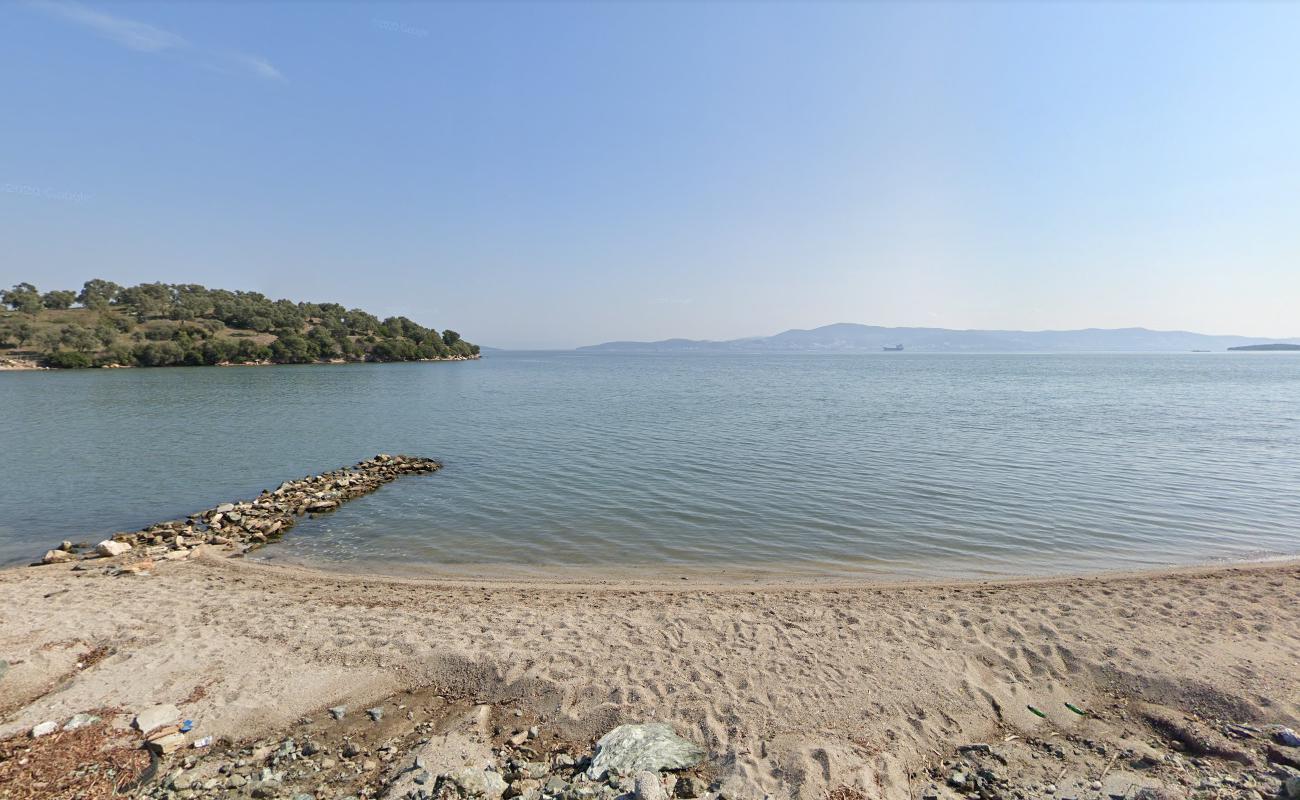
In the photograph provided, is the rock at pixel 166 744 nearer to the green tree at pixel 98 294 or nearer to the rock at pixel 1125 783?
the rock at pixel 1125 783

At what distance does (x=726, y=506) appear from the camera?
18859 millimetres

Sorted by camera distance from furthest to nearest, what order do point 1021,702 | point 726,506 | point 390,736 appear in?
point 726,506
point 1021,702
point 390,736

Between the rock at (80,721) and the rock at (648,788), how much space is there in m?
6.64

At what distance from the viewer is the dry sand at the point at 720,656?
6.91 metres

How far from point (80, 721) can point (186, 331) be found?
14802 centimetres

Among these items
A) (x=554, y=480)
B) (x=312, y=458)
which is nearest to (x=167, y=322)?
(x=312, y=458)

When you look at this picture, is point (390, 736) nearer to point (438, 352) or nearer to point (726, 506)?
point (726, 506)

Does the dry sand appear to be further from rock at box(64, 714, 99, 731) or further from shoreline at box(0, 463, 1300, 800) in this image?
rock at box(64, 714, 99, 731)

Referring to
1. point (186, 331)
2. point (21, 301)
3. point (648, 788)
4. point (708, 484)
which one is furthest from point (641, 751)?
point (21, 301)

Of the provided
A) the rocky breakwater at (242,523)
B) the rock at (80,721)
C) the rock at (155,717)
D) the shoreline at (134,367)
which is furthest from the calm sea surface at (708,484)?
the shoreline at (134,367)

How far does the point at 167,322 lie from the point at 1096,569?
16560 centimetres

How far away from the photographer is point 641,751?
6.25 metres

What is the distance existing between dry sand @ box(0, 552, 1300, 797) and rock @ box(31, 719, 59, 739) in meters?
0.30

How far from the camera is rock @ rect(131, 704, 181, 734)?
6512 mm
